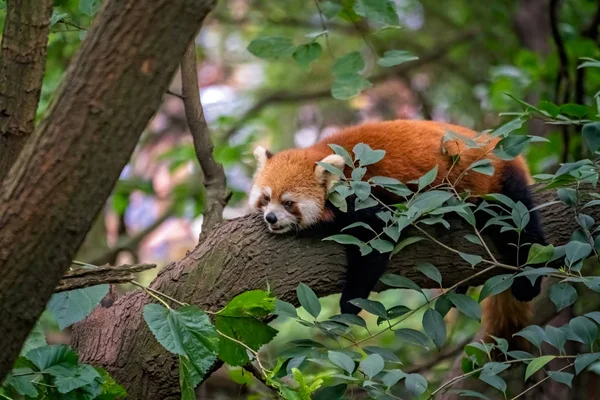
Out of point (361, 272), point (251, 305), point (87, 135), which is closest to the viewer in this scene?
point (87, 135)

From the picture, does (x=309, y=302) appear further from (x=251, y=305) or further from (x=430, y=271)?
(x=430, y=271)

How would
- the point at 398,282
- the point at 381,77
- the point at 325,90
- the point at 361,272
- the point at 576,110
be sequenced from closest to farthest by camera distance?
the point at 398,282 → the point at 576,110 → the point at 361,272 → the point at 325,90 → the point at 381,77

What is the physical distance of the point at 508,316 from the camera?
3.17 metres

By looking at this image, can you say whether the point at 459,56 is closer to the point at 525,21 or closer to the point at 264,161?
the point at 525,21

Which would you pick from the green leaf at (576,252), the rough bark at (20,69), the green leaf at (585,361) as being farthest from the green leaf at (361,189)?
the rough bark at (20,69)

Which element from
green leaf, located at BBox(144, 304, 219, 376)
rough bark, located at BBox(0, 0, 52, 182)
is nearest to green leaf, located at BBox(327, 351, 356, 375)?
green leaf, located at BBox(144, 304, 219, 376)

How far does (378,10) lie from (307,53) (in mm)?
319

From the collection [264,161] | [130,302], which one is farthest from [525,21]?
[130,302]

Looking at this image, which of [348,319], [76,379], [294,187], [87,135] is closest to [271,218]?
Result: [294,187]

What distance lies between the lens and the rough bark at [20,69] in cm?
198

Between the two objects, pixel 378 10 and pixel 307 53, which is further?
pixel 307 53

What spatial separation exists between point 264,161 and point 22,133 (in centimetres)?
141

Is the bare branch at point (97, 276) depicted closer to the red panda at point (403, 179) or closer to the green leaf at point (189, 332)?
the green leaf at point (189, 332)

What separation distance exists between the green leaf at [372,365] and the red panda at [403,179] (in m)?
0.74
